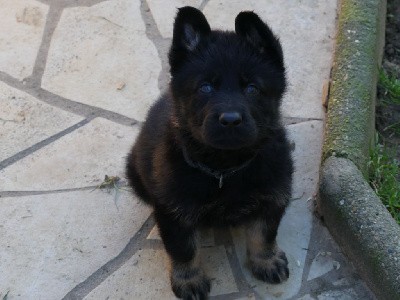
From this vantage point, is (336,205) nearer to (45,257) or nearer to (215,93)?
(215,93)

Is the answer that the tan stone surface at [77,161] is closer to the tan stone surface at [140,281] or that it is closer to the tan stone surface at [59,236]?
the tan stone surface at [59,236]

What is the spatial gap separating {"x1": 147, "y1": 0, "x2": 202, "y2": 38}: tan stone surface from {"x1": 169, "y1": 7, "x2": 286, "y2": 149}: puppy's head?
175cm

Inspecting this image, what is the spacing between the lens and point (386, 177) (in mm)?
3947

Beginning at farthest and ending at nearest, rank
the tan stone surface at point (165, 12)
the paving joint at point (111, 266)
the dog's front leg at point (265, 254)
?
the tan stone surface at point (165, 12)
the paving joint at point (111, 266)
the dog's front leg at point (265, 254)

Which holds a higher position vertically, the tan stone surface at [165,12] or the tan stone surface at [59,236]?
the tan stone surface at [165,12]

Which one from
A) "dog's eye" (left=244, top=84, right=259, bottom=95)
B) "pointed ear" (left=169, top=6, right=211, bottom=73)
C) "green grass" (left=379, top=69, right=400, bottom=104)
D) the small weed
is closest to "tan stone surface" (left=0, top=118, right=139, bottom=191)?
the small weed

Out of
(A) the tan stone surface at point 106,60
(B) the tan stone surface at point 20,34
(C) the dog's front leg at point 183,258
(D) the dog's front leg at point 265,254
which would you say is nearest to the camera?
(C) the dog's front leg at point 183,258

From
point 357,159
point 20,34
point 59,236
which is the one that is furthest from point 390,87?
point 20,34

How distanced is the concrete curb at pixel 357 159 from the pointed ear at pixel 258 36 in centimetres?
81

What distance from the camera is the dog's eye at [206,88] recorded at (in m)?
3.10

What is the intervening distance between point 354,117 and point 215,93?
1154 millimetres

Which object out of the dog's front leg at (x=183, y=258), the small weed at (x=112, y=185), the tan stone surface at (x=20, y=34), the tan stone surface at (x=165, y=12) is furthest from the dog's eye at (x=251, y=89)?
the tan stone surface at (x=20, y=34)

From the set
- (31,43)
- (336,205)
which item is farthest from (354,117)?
(31,43)

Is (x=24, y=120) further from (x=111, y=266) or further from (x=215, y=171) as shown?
(x=215, y=171)
